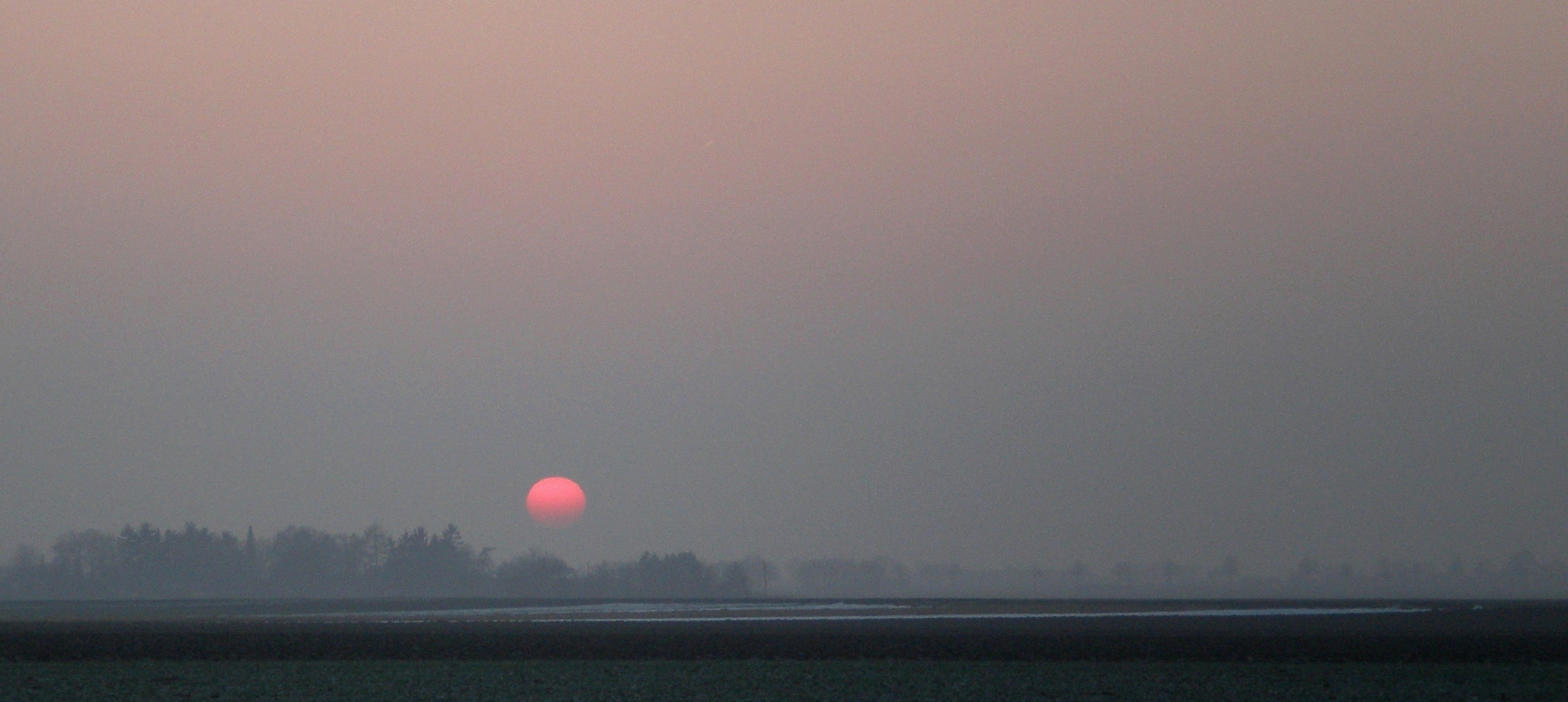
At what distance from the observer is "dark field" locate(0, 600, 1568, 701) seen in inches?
1242

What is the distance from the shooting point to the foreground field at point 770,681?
30484mm

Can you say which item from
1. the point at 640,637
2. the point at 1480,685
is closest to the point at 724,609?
the point at 640,637

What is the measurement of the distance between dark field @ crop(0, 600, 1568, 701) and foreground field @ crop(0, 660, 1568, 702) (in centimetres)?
13

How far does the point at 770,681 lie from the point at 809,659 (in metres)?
7.37

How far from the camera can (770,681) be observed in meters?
33.8

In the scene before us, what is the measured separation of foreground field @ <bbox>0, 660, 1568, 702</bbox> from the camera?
3048 centimetres

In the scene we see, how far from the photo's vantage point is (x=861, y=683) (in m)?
33.0

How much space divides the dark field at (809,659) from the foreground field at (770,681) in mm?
132

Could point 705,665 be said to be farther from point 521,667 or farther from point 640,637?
point 640,637

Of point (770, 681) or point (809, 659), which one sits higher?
point (809, 659)

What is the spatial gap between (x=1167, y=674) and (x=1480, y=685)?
25.2ft

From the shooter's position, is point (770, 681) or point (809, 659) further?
point (809, 659)

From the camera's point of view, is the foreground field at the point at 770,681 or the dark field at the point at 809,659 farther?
the dark field at the point at 809,659

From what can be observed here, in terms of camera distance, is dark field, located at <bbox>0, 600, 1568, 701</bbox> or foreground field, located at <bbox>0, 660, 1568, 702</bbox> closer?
foreground field, located at <bbox>0, 660, 1568, 702</bbox>
